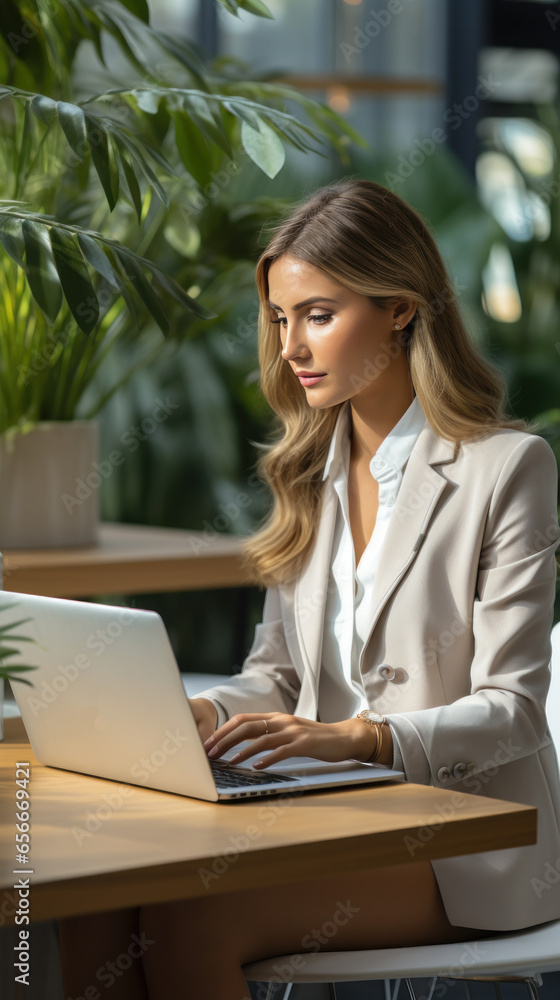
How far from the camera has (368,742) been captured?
1521 millimetres

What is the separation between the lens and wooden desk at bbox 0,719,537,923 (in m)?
1.05

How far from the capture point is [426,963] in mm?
1465

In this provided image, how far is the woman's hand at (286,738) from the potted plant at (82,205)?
0.54m

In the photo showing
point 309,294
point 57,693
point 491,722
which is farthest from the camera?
point 309,294

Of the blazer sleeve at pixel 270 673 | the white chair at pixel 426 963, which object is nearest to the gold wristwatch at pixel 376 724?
the white chair at pixel 426 963

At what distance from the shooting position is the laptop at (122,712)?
1.28 m

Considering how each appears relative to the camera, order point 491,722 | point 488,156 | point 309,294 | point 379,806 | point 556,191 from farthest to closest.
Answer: point 488,156
point 556,191
point 309,294
point 491,722
point 379,806

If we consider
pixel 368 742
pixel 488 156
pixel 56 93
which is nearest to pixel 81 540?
pixel 56 93

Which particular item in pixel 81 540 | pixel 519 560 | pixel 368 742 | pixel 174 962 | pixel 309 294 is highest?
pixel 309 294

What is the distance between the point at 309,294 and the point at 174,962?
0.88 meters

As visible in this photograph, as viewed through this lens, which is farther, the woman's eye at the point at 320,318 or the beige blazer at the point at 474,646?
the woman's eye at the point at 320,318

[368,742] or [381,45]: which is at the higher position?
[381,45]

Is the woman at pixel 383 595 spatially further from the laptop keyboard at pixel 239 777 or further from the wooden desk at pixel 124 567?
the wooden desk at pixel 124 567

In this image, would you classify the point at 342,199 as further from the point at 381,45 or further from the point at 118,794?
the point at 381,45
